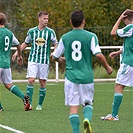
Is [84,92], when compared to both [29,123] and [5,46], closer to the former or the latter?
[29,123]

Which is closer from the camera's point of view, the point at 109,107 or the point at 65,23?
the point at 109,107

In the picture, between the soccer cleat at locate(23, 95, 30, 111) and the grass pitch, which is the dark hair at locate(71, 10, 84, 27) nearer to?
the grass pitch

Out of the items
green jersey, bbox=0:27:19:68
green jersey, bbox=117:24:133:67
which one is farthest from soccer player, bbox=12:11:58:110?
green jersey, bbox=117:24:133:67

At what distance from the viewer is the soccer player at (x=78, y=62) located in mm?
10641

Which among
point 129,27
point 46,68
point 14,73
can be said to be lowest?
point 14,73

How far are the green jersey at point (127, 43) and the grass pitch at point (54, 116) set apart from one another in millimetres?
1126

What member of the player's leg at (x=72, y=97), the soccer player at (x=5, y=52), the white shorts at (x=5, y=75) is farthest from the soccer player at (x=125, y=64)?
the white shorts at (x=5, y=75)

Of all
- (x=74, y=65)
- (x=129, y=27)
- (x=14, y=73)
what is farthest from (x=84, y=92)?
(x=14, y=73)

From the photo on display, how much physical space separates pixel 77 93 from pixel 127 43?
2.70 metres

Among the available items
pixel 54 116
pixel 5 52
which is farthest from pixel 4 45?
pixel 54 116

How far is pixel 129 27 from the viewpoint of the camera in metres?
12.9

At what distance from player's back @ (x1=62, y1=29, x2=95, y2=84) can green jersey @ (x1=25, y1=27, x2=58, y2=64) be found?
517 centimetres

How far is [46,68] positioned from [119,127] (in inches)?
165

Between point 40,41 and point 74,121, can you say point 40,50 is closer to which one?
point 40,41
